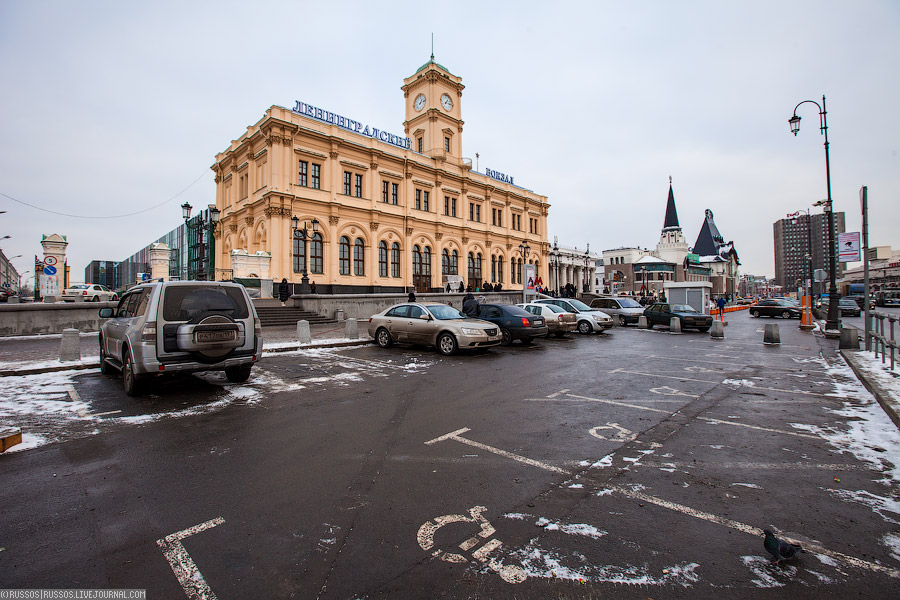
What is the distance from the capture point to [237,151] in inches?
1374

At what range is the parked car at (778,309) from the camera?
1249 inches

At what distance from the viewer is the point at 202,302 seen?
7355 mm

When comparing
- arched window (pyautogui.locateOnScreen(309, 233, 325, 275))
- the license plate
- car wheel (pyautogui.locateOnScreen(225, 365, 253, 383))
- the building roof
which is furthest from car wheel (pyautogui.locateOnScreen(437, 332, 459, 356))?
the building roof

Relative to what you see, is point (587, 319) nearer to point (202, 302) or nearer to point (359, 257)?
point (202, 302)

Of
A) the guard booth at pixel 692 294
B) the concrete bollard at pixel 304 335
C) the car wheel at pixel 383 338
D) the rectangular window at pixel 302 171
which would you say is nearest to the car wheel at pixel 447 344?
the car wheel at pixel 383 338

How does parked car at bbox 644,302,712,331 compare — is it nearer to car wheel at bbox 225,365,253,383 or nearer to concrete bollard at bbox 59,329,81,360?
car wheel at bbox 225,365,253,383

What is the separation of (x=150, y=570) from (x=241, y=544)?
0.51m

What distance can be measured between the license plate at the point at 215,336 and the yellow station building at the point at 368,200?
2121 cm

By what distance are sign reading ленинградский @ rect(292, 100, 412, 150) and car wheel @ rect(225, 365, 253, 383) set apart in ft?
96.0

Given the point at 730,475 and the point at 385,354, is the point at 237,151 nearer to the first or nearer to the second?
the point at 385,354

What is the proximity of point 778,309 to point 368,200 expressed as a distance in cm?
3357

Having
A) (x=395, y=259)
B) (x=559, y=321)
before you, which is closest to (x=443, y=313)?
(x=559, y=321)

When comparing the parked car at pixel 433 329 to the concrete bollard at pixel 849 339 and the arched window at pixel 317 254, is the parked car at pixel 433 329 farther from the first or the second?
the arched window at pixel 317 254

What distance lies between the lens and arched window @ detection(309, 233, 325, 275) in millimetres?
32875
